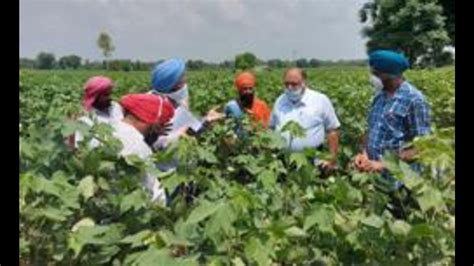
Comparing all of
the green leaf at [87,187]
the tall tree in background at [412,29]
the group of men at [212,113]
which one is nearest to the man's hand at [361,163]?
the group of men at [212,113]

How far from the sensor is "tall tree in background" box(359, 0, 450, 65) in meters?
50.3

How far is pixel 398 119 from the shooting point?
4.62 meters

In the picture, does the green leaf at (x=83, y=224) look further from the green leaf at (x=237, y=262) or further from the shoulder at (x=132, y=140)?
the shoulder at (x=132, y=140)

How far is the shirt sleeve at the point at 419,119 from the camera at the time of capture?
456cm

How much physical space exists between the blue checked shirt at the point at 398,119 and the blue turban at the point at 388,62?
0.09 m

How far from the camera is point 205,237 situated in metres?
2.21

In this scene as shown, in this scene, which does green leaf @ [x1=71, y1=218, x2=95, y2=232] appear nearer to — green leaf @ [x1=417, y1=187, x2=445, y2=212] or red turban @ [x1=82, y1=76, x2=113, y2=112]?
green leaf @ [x1=417, y1=187, x2=445, y2=212]

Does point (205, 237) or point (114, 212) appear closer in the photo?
point (205, 237)

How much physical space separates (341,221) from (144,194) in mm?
534

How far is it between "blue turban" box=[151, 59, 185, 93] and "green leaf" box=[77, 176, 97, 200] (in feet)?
6.72
